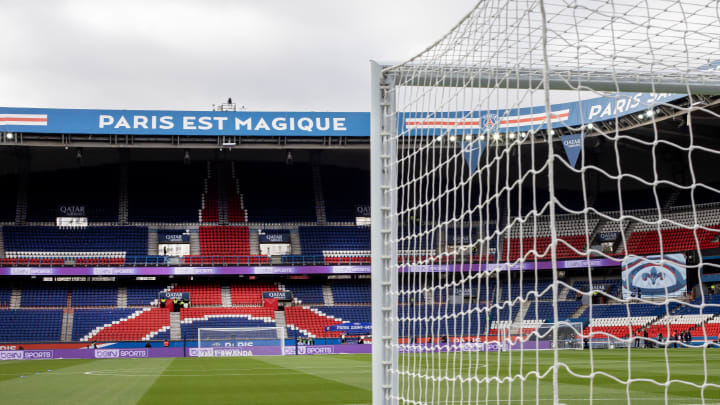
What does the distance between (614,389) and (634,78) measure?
7.14 m

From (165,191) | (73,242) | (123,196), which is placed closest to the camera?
→ (73,242)

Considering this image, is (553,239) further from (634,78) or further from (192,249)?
(192,249)

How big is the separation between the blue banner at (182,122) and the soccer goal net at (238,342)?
807 centimetres

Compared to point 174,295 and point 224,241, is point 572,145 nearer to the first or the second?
point 224,241

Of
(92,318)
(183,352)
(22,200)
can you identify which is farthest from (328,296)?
(22,200)

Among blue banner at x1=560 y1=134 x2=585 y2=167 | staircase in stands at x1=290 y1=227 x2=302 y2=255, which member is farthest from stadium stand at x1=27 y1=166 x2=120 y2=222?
blue banner at x1=560 y1=134 x2=585 y2=167

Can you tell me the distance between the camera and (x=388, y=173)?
4.92 meters

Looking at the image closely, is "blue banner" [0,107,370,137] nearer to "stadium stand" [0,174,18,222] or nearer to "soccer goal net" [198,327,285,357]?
"stadium stand" [0,174,18,222]

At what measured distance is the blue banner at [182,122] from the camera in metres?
27.9

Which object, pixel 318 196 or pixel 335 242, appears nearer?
pixel 335 242

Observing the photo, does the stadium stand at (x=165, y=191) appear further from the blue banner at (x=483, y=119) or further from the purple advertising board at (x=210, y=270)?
the blue banner at (x=483, y=119)

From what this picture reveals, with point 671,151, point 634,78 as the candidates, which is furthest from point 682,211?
point 634,78

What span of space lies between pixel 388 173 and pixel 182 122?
25.3 m

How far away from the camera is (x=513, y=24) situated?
154 inches
